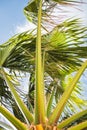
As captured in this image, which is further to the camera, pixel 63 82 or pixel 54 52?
pixel 63 82

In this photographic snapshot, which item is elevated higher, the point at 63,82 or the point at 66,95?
the point at 66,95

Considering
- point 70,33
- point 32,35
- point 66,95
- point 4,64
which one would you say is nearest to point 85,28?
point 70,33

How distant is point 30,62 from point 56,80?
46cm

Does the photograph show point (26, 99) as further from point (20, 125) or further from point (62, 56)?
point (20, 125)

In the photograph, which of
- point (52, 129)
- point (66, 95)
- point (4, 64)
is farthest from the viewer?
point (4, 64)

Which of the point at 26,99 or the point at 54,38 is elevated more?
the point at 54,38

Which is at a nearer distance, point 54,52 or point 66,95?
point 66,95

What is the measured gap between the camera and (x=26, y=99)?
4.76 meters

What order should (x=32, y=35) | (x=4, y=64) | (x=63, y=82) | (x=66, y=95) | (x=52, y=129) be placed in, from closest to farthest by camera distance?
1. (x=52, y=129)
2. (x=66, y=95)
3. (x=4, y=64)
4. (x=32, y=35)
5. (x=63, y=82)

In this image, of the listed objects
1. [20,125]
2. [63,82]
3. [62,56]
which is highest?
[20,125]

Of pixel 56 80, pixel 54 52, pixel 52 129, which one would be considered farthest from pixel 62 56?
pixel 52 129

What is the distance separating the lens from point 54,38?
4.43 metres

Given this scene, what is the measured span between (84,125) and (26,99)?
2.14m

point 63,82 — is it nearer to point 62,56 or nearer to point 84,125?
point 62,56
